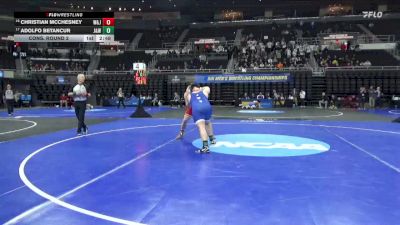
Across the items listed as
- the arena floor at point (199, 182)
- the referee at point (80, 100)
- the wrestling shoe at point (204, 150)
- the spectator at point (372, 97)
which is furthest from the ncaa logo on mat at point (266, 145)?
the spectator at point (372, 97)

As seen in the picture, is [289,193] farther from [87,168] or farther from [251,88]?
[251,88]

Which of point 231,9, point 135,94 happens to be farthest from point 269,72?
point 231,9

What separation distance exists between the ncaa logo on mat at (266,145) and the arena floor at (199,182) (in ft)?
0.08

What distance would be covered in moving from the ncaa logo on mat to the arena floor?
0.08 ft

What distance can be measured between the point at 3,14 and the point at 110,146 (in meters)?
37.7

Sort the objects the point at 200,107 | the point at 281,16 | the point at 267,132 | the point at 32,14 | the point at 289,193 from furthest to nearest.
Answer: the point at 281,16 < the point at 32,14 < the point at 267,132 < the point at 200,107 < the point at 289,193

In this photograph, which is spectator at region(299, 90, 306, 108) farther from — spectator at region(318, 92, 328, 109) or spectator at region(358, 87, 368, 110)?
spectator at region(358, 87, 368, 110)

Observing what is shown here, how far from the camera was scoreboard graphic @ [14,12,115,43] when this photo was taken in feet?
50.9

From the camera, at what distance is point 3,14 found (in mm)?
39312

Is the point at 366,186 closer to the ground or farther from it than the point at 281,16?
closer to the ground

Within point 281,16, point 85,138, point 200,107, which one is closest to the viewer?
point 200,107

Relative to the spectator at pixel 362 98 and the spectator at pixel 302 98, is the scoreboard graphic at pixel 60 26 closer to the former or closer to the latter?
the spectator at pixel 302 98

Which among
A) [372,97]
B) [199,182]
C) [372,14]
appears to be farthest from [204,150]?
[372,14]

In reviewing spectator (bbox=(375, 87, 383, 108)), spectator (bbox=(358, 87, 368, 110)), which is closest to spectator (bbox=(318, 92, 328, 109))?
spectator (bbox=(358, 87, 368, 110))
